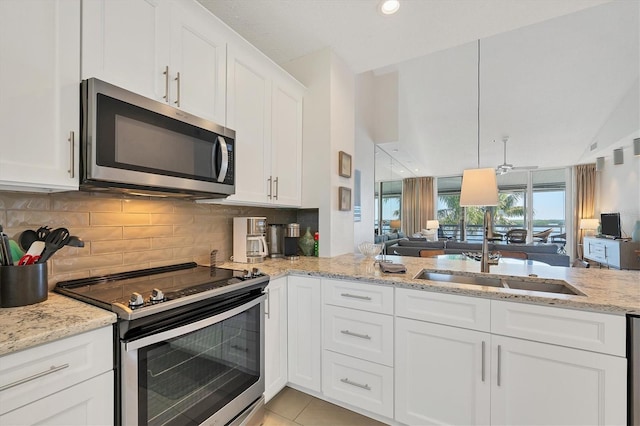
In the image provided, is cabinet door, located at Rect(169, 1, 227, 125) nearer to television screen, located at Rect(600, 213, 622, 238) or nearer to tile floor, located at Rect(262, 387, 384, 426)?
tile floor, located at Rect(262, 387, 384, 426)

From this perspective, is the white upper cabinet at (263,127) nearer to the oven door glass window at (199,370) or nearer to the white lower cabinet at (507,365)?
the oven door glass window at (199,370)

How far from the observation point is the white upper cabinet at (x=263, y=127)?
73.0 inches

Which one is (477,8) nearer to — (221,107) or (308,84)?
(308,84)

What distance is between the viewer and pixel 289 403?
74.3 inches

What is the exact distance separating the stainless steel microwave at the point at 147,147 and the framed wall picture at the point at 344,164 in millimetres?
1110

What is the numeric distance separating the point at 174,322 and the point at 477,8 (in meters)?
2.59

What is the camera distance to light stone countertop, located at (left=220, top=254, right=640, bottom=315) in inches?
48.3

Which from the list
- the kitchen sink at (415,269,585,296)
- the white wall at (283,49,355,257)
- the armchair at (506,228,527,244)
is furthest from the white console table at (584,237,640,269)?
the white wall at (283,49,355,257)

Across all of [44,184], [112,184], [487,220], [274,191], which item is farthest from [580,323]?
[44,184]

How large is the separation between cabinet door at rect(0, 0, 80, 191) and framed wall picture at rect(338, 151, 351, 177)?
72.6 inches

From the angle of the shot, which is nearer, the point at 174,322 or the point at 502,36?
the point at 174,322

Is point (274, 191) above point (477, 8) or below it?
below

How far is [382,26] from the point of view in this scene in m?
2.11

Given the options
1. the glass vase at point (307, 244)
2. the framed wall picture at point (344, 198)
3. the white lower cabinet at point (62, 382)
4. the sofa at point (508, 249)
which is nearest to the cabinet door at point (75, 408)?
the white lower cabinet at point (62, 382)
